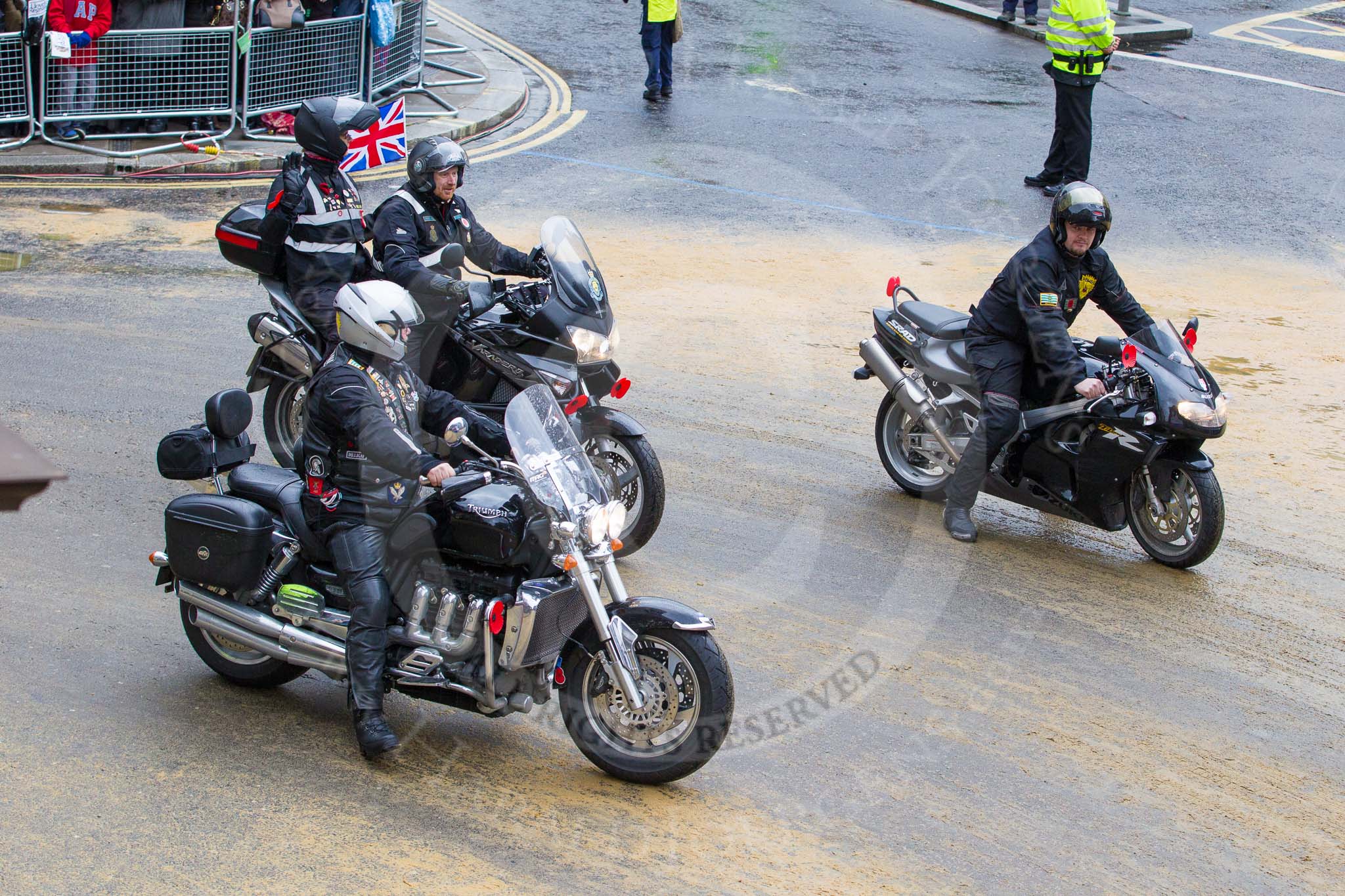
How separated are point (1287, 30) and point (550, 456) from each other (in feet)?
65.4

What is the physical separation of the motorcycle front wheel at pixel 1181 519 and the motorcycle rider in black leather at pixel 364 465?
12.5 ft

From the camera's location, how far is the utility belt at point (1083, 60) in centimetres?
1308

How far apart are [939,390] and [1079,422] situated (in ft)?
2.83

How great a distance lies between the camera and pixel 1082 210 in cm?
679

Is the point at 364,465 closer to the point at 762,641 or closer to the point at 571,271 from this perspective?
the point at 571,271

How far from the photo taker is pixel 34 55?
Result: 1270 cm

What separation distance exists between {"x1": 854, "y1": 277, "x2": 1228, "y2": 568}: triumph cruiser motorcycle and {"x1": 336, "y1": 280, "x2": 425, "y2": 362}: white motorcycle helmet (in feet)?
11.4

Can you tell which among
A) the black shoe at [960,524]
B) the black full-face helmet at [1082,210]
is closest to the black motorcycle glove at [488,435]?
the black shoe at [960,524]

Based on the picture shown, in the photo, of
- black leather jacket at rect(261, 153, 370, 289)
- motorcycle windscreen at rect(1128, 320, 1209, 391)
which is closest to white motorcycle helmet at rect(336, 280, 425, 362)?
black leather jacket at rect(261, 153, 370, 289)

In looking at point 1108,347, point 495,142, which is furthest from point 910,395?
point 495,142

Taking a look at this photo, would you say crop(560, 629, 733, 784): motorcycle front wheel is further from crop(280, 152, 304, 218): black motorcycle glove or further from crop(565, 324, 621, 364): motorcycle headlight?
crop(280, 152, 304, 218): black motorcycle glove

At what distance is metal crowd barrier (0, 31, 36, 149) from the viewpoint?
1256 cm

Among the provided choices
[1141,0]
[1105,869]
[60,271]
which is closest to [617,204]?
[60,271]

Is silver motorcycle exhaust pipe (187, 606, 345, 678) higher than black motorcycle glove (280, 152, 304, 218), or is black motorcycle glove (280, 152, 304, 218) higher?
black motorcycle glove (280, 152, 304, 218)
